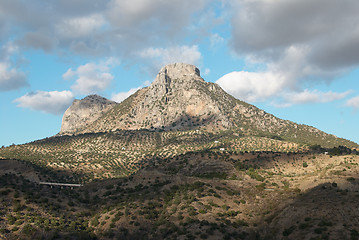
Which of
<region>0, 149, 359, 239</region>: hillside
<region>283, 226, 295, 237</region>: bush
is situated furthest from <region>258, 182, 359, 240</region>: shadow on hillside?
<region>0, 149, 359, 239</region>: hillside

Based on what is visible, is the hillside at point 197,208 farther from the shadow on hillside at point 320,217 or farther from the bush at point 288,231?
the shadow on hillside at point 320,217

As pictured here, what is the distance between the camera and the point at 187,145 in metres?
199

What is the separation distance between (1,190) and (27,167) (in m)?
70.3

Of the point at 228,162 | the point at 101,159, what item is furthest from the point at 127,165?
the point at 228,162

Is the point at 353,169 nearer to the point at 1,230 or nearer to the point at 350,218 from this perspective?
the point at 350,218

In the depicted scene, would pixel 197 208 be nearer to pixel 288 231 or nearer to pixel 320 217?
pixel 288 231

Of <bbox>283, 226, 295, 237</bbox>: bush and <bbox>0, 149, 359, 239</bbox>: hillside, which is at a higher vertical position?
<bbox>0, 149, 359, 239</bbox>: hillside

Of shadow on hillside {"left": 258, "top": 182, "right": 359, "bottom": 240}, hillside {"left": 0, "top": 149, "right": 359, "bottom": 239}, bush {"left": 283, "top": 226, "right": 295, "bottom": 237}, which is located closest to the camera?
shadow on hillside {"left": 258, "top": 182, "right": 359, "bottom": 240}

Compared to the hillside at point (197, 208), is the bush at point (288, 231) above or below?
below

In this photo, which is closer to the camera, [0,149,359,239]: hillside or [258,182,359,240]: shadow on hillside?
[258,182,359,240]: shadow on hillside

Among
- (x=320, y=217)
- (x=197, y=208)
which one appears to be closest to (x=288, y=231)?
(x=320, y=217)

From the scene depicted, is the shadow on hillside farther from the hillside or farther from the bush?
the hillside

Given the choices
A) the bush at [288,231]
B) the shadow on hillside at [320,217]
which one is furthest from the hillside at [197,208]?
the shadow on hillside at [320,217]

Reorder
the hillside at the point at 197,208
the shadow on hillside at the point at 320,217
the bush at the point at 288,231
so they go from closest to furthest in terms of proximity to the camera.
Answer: the shadow on hillside at the point at 320,217 → the bush at the point at 288,231 → the hillside at the point at 197,208
